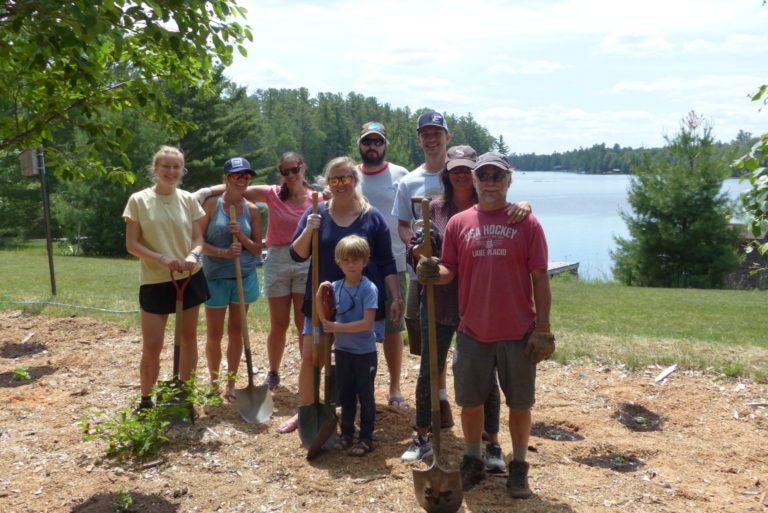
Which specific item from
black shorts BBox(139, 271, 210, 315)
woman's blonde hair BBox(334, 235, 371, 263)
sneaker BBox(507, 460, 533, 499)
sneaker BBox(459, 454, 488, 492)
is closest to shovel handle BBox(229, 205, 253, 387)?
black shorts BBox(139, 271, 210, 315)

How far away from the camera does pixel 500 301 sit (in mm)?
3793

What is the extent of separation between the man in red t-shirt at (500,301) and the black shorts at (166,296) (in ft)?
6.39

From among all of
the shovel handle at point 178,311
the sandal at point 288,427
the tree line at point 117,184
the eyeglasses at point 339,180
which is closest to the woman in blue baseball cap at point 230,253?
the shovel handle at point 178,311

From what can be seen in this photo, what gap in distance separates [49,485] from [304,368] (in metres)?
1.74

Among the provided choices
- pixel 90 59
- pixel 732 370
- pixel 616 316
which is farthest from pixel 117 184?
pixel 732 370

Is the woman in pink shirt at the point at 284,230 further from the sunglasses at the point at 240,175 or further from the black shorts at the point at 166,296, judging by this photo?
the black shorts at the point at 166,296

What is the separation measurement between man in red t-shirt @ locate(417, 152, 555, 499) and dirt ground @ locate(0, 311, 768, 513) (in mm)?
618

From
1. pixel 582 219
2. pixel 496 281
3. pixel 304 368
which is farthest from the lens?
pixel 582 219

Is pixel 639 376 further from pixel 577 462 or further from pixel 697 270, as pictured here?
pixel 697 270

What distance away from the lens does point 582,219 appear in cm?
11269

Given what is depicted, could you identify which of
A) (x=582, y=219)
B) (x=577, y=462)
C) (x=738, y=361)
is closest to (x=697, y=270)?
(x=738, y=361)

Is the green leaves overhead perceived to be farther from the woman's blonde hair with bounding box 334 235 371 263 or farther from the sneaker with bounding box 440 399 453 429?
the sneaker with bounding box 440 399 453 429

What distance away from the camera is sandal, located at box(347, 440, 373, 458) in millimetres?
4551

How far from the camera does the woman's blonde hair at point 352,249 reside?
14.5ft
